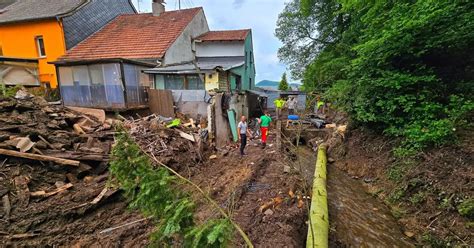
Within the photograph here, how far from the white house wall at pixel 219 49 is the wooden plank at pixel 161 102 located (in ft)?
27.4

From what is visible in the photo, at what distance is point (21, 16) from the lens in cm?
1559

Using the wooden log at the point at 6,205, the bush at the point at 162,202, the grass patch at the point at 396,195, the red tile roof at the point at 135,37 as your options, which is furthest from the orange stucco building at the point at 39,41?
the grass patch at the point at 396,195

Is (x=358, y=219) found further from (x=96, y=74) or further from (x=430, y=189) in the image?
(x=96, y=74)

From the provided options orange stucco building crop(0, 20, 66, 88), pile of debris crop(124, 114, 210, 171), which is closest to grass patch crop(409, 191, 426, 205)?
pile of debris crop(124, 114, 210, 171)

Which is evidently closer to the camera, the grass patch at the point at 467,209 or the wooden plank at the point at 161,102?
the grass patch at the point at 467,209

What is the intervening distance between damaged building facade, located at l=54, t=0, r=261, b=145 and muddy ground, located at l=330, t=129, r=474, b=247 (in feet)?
21.5

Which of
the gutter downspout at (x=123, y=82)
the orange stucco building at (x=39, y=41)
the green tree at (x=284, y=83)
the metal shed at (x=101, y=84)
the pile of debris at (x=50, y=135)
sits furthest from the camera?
the green tree at (x=284, y=83)

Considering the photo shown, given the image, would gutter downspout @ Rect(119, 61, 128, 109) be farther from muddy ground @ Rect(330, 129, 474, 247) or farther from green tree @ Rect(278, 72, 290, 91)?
green tree @ Rect(278, 72, 290, 91)

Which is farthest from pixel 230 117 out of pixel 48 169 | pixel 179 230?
pixel 179 230

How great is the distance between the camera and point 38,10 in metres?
16.0

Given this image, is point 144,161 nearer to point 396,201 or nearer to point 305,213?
point 305,213

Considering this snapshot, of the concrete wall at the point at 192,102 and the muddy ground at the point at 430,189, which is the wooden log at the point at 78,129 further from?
the muddy ground at the point at 430,189

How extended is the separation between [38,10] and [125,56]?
28.3 ft

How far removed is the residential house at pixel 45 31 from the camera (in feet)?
47.3
